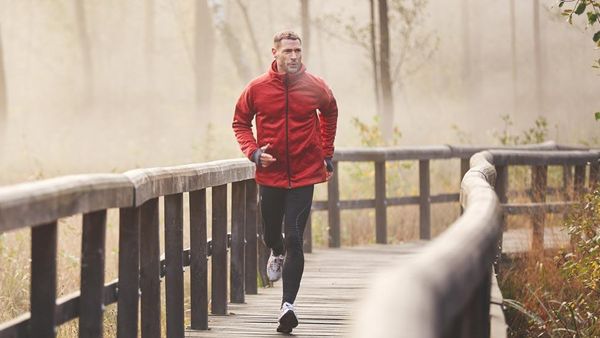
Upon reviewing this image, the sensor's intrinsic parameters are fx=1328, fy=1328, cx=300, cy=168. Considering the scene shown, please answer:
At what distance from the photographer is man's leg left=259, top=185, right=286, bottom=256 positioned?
7746mm

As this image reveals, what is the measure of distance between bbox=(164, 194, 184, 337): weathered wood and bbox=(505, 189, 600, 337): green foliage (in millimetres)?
1754

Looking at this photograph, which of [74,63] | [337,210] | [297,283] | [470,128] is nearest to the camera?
[297,283]

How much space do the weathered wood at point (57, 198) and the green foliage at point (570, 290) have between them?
7.52 ft

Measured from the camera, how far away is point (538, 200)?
1224 centimetres

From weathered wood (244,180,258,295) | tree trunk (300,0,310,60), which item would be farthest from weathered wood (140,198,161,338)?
tree trunk (300,0,310,60)

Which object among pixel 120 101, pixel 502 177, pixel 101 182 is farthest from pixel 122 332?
pixel 120 101

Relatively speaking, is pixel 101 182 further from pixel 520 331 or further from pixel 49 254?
pixel 520 331

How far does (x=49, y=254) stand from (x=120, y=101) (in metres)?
41.4

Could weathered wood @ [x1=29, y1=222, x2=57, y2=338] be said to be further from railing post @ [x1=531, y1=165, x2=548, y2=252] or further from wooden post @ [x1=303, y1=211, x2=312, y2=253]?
wooden post @ [x1=303, y1=211, x2=312, y2=253]

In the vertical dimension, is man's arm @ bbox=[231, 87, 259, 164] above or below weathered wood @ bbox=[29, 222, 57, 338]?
above

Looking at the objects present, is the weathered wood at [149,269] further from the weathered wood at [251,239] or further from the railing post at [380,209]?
the railing post at [380,209]

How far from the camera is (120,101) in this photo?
45688 mm

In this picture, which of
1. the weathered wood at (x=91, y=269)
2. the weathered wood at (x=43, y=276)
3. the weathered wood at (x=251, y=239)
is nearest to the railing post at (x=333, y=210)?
the weathered wood at (x=251, y=239)

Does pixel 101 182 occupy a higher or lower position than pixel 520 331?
higher
